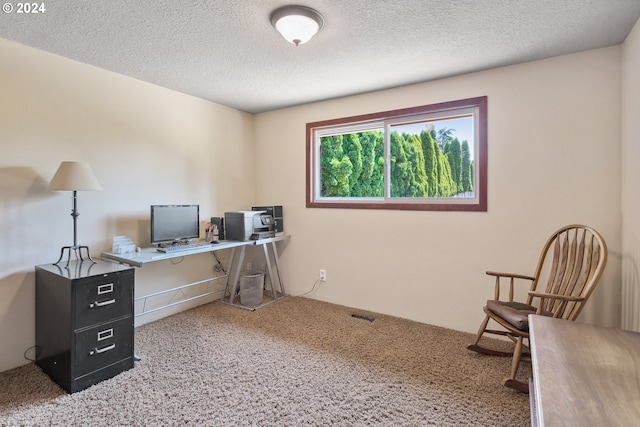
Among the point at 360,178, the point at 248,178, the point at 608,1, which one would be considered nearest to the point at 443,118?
the point at 360,178

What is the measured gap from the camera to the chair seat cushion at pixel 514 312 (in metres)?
1.90

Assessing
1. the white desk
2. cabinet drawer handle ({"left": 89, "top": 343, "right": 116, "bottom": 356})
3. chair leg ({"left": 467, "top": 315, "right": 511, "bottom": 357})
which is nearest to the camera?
cabinet drawer handle ({"left": 89, "top": 343, "right": 116, "bottom": 356})

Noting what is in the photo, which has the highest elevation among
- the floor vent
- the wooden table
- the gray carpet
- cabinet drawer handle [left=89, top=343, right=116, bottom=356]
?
the wooden table

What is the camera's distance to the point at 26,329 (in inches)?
90.1

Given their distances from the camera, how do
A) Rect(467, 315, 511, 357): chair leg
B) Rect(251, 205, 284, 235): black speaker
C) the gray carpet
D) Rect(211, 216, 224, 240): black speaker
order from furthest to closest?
Rect(251, 205, 284, 235): black speaker → Rect(211, 216, 224, 240): black speaker → Rect(467, 315, 511, 357): chair leg → the gray carpet

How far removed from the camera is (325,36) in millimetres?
2127

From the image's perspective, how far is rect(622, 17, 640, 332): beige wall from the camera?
194cm

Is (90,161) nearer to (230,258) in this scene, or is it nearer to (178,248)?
(178,248)

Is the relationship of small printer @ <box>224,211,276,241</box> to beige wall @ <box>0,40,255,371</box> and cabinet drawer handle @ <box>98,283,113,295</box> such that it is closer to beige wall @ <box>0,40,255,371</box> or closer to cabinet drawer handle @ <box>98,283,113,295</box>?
beige wall @ <box>0,40,255,371</box>

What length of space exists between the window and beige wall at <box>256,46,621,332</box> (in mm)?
88

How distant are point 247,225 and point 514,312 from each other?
2471mm

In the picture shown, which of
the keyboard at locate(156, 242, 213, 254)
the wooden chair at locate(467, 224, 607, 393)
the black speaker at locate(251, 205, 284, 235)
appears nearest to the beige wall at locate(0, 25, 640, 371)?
the wooden chair at locate(467, 224, 607, 393)

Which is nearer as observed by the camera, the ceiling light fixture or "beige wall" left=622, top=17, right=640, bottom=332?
the ceiling light fixture

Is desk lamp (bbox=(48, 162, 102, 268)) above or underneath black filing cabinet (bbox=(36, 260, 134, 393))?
above
